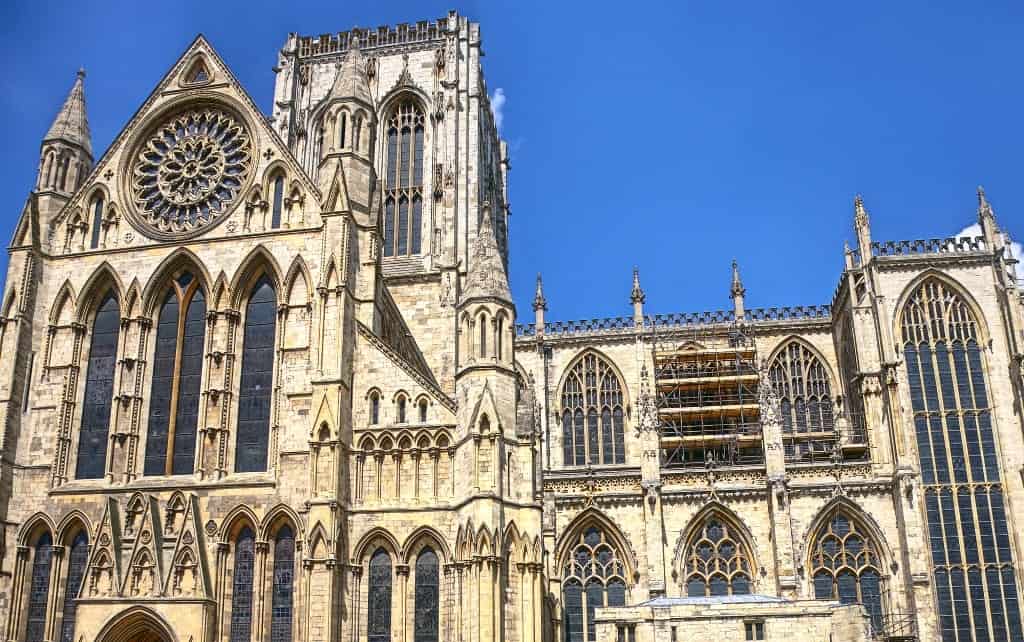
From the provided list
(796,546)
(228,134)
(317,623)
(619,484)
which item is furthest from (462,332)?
(796,546)

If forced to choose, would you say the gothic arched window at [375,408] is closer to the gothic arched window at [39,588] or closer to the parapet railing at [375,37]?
the gothic arched window at [39,588]

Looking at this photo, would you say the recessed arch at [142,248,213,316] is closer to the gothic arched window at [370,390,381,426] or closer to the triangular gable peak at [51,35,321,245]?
the triangular gable peak at [51,35,321,245]

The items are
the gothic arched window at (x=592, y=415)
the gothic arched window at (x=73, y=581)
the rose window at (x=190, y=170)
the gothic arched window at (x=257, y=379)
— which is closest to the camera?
the gothic arched window at (x=73, y=581)

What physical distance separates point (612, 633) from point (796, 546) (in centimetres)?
1162

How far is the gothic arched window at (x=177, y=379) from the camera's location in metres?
26.8

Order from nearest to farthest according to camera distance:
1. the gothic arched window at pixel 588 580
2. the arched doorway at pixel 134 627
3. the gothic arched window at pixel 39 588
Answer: the arched doorway at pixel 134 627 < the gothic arched window at pixel 39 588 < the gothic arched window at pixel 588 580

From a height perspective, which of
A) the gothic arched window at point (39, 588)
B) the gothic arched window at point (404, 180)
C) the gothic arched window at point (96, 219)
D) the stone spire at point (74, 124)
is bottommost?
the gothic arched window at point (39, 588)

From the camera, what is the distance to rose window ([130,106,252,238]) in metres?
29.1

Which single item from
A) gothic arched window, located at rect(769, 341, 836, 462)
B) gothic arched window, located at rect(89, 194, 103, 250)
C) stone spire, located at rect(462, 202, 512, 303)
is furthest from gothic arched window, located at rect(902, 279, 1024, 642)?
gothic arched window, located at rect(89, 194, 103, 250)

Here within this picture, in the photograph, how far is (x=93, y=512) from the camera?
26.0 m

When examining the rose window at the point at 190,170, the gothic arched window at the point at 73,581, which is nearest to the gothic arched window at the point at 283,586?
the gothic arched window at the point at 73,581

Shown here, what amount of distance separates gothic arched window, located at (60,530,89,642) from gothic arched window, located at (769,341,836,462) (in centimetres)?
2990

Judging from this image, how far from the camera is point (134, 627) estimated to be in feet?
79.8

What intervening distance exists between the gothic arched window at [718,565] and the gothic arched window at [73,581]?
2042 cm
